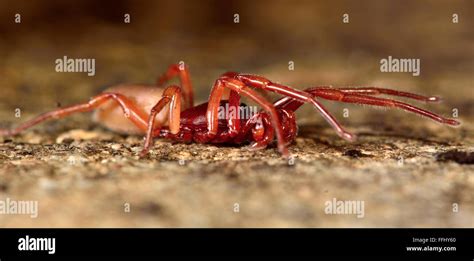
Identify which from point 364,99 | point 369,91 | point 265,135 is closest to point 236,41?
point 265,135

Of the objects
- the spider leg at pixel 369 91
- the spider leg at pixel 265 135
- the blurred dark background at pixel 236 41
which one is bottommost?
the spider leg at pixel 265 135

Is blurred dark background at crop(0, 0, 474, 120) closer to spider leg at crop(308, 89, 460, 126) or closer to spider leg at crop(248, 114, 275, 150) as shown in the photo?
spider leg at crop(248, 114, 275, 150)

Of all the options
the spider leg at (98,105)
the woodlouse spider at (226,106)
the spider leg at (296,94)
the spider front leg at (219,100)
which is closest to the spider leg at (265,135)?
the woodlouse spider at (226,106)

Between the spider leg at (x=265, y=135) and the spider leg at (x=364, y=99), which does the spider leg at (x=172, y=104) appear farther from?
the spider leg at (x=364, y=99)

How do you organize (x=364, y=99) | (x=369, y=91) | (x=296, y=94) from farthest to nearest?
1. (x=369, y=91)
2. (x=364, y=99)
3. (x=296, y=94)

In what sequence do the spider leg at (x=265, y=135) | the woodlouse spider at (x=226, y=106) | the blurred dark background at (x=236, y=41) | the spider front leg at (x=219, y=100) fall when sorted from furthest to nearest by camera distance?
1. the blurred dark background at (x=236, y=41)
2. the spider leg at (x=265, y=135)
3. the woodlouse spider at (x=226, y=106)
4. the spider front leg at (x=219, y=100)

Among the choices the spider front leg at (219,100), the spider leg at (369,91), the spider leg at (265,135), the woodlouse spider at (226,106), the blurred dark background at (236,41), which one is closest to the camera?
the spider front leg at (219,100)

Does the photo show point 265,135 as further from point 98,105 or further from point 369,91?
point 98,105

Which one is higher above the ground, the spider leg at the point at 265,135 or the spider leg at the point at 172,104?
the spider leg at the point at 172,104
